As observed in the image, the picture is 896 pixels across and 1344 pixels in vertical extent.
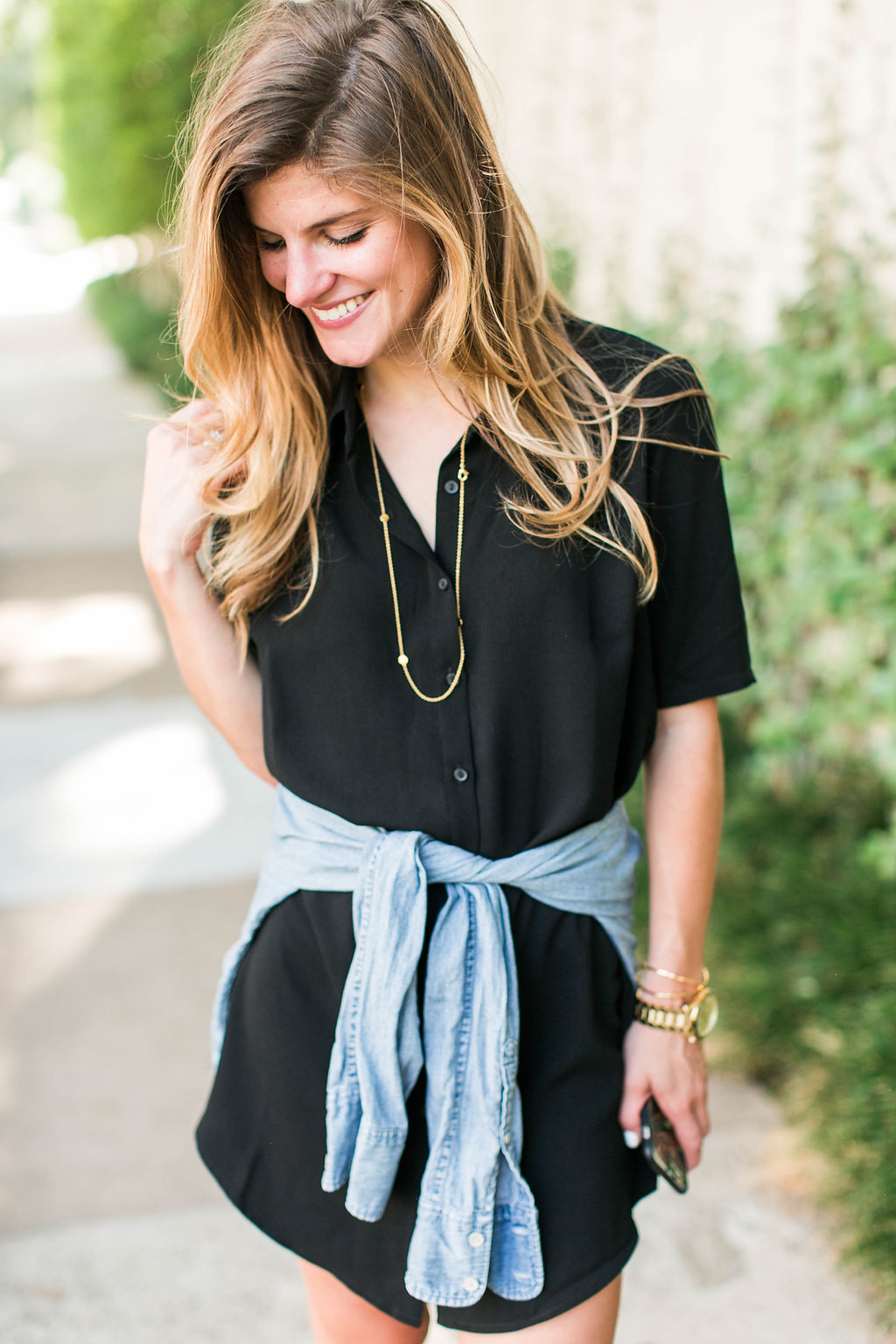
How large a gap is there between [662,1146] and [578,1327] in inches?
8.9

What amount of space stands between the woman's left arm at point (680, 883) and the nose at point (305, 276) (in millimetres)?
651

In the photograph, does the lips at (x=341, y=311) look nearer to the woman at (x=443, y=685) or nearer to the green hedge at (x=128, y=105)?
the woman at (x=443, y=685)

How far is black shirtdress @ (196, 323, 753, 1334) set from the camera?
1.44 m

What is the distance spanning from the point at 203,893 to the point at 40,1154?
3.91ft

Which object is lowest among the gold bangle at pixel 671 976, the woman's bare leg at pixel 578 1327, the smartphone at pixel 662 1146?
the woman's bare leg at pixel 578 1327

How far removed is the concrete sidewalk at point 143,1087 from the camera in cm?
236

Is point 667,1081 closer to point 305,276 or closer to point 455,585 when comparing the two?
point 455,585

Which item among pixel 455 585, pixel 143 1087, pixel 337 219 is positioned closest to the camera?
pixel 337 219

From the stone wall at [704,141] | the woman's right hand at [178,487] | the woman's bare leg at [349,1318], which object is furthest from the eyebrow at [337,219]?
the woman's bare leg at [349,1318]

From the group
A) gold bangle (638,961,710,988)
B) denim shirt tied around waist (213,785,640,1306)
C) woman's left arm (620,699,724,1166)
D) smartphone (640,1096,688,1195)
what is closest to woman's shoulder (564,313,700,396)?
woman's left arm (620,699,724,1166)

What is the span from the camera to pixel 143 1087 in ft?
10.1

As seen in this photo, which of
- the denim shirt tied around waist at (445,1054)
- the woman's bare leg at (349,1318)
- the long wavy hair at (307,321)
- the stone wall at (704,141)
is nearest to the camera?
the long wavy hair at (307,321)

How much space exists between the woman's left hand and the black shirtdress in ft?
0.07

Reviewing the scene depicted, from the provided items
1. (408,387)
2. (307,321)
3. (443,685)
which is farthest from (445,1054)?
(307,321)
